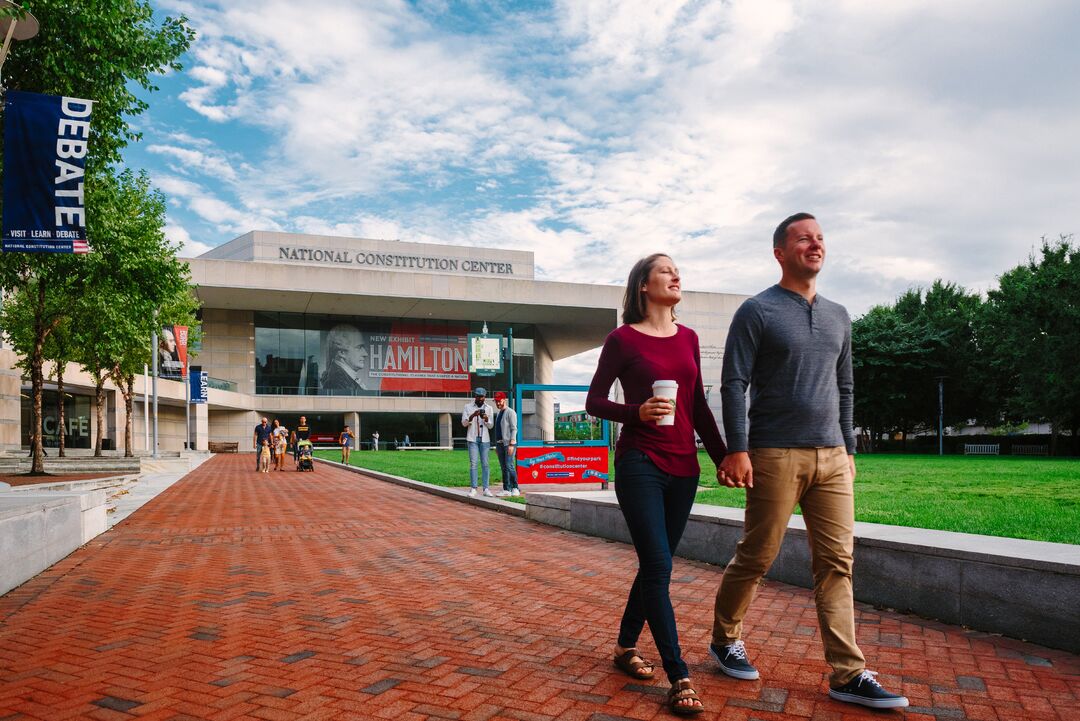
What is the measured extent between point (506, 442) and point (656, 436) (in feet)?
33.6

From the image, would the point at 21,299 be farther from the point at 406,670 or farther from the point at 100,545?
the point at 406,670

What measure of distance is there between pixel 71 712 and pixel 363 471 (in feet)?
66.7

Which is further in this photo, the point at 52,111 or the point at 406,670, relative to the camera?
the point at 52,111

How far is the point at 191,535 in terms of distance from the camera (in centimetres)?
944

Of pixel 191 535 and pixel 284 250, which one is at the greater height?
pixel 284 250

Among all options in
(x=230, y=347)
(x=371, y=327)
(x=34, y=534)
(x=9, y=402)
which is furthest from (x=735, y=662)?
(x=371, y=327)

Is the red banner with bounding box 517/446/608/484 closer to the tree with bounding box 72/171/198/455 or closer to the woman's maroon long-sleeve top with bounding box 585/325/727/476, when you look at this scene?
the tree with bounding box 72/171/198/455

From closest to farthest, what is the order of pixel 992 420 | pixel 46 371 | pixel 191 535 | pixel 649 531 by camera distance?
pixel 649 531 → pixel 191 535 → pixel 46 371 → pixel 992 420

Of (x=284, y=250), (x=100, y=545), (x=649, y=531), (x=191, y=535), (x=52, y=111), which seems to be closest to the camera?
(x=649, y=531)

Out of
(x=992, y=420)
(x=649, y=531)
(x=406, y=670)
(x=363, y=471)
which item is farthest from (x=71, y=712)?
(x=992, y=420)

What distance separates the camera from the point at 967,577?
4.68 m

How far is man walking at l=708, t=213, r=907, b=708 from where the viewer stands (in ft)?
11.2

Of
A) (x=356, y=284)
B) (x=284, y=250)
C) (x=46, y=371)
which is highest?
(x=284, y=250)

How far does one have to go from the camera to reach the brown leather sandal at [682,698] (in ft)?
10.6
